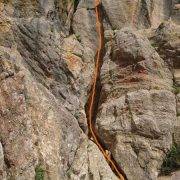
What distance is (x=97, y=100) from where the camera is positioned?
22.3 m

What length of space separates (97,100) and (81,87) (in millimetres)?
2194

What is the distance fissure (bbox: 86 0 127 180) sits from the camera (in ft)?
64.5

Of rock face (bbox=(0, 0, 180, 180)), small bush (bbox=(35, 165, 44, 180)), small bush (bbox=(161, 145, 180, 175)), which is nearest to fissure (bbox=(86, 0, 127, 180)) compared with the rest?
rock face (bbox=(0, 0, 180, 180))

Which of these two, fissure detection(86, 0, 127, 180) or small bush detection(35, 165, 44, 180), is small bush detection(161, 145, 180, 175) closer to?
fissure detection(86, 0, 127, 180)

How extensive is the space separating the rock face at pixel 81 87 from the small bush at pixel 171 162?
0.88ft

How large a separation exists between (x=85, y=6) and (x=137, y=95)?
6370 millimetres

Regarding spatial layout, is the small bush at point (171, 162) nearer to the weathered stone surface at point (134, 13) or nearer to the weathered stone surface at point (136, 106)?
the weathered stone surface at point (136, 106)

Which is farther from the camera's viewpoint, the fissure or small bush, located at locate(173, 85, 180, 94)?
small bush, located at locate(173, 85, 180, 94)

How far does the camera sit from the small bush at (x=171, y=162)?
1955cm

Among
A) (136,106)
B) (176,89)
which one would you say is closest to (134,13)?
(176,89)

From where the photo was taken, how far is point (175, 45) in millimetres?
22312

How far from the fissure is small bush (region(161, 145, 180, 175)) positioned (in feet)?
5.44

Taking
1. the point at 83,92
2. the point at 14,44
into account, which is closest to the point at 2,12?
the point at 14,44

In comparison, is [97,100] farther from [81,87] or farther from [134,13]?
[134,13]
